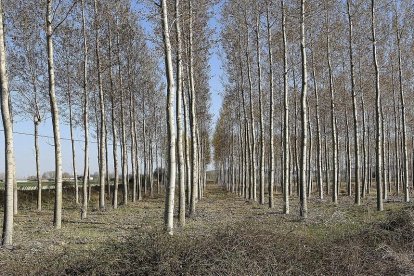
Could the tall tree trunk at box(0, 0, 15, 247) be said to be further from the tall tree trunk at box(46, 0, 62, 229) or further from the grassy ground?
the tall tree trunk at box(46, 0, 62, 229)

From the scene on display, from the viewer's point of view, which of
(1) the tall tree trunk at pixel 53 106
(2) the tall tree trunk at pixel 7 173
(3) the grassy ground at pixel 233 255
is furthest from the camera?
(1) the tall tree trunk at pixel 53 106

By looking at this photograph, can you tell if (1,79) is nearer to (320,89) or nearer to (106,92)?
(106,92)

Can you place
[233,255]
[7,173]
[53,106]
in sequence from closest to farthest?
[233,255]
[7,173]
[53,106]

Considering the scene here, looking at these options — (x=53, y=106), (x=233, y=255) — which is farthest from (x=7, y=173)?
(x=233, y=255)

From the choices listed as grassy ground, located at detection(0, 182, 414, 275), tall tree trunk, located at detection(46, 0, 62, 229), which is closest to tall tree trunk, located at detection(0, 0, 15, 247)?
grassy ground, located at detection(0, 182, 414, 275)

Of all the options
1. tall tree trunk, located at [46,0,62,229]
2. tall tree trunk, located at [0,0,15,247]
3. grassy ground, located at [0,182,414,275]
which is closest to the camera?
grassy ground, located at [0,182,414,275]

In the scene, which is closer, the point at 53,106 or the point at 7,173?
the point at 7,173

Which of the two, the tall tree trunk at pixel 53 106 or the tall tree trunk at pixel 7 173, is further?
the tall tree trunk at pixel 53 106

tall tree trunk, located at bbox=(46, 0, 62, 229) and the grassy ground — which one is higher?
tall tree trunk, located at bbox=(46, 0, 62, 229)

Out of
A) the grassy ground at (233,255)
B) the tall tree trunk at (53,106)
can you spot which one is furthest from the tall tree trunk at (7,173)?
the tall tree trunk at (53,106)

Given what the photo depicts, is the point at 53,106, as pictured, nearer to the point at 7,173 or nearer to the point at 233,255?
the point at 7,173

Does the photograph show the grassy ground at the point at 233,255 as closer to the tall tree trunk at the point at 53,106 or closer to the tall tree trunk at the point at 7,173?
the tall tree trunk at the point at 7,173

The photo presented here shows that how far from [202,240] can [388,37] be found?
21970 mm

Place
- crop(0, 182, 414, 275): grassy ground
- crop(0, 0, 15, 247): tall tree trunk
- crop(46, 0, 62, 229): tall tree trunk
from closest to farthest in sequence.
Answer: crop(0, 182, 414, 275): grassy ground → crop(0, 0, 15, 247): tall tree trunk → crop(46, 0, 62, 229): tall tree trunk
